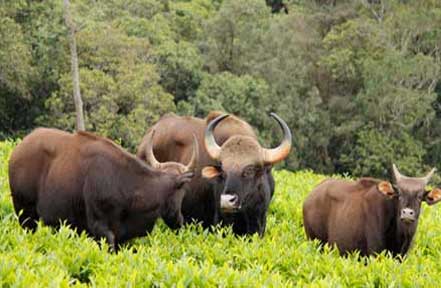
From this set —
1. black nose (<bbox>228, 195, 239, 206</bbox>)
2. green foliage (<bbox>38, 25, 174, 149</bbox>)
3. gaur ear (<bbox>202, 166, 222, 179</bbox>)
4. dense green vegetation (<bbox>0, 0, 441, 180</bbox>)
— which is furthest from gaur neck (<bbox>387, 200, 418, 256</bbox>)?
dense green vegetation (<bbox>0, 0, 441, 180</bbox>)

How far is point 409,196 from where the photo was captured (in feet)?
30.5

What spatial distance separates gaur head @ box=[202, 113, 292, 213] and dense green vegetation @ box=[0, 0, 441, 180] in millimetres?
21103

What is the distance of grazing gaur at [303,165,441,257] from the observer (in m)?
9.39

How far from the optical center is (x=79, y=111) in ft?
91.1

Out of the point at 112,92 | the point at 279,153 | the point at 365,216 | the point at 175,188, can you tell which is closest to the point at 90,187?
the point at 175,188

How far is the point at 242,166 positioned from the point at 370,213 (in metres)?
1.76

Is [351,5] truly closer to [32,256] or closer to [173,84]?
[173,84]

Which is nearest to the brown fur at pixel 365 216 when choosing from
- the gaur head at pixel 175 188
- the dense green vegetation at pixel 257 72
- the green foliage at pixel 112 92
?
the gaur head at pixel 175 188

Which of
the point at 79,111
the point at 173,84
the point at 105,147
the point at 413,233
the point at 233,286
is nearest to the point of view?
the point at 233,286

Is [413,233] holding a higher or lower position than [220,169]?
lower

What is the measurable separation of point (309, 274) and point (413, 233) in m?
2.20

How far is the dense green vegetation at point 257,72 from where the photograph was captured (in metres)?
32.5

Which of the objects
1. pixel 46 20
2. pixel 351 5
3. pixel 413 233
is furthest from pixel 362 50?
pixel 413 233

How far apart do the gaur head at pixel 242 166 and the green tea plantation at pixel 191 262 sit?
0.52 metres
